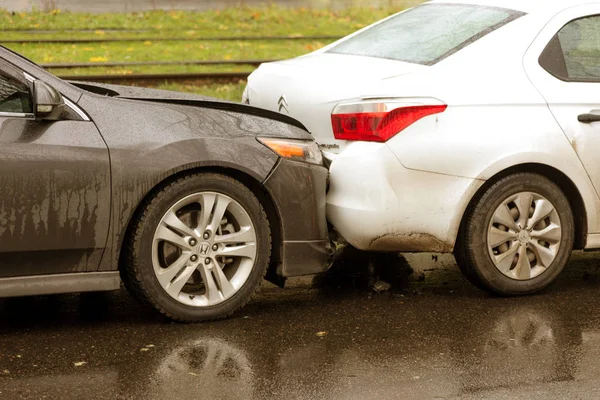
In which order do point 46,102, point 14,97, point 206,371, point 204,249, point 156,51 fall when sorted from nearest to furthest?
point 206,371, point 46,102, point 14,97, point 204,249, point 156,51

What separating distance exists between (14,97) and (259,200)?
1.33 meters

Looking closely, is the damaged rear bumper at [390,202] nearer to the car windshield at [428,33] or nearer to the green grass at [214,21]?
the car windshield at [428,33]

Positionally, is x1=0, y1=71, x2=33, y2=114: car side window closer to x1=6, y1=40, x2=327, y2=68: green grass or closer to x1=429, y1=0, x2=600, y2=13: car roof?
x1=429, y1=0, x2=600, y2=13: car roof

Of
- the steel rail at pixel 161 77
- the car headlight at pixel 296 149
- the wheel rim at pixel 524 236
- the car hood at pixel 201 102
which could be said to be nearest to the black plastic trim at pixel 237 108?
the car hood at pixel 201 102

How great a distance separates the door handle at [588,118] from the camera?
6.04 meters

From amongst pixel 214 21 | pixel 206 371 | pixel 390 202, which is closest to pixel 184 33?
pixel 214 21

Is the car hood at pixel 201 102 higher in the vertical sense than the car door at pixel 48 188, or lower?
higher

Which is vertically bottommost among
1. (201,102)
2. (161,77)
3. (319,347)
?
(319,347)

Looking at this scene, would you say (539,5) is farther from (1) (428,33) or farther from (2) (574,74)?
(1) (428,33)

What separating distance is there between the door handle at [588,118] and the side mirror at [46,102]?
2800 mm

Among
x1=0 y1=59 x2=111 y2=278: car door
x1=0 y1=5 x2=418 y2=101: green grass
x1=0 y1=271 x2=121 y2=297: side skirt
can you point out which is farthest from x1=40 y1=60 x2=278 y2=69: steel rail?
x1=0 y1=271 x2=121 y2=297: side skirt

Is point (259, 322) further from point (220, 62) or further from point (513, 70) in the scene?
point (220, 62)

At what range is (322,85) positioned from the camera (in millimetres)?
6047

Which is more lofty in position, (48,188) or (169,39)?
(48,188)
